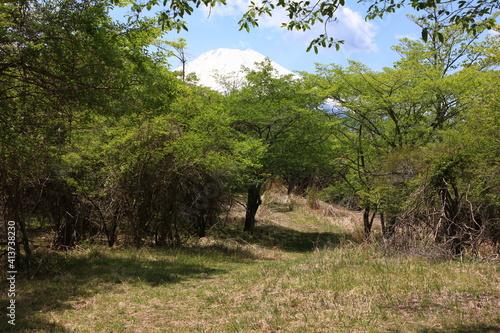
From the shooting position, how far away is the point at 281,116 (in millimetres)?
15414

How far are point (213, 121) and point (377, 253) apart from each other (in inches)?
264

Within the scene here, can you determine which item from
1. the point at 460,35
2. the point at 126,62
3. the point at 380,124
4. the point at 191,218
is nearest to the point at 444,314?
the point at 126,62

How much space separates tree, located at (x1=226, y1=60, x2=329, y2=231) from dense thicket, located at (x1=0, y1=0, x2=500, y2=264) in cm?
6

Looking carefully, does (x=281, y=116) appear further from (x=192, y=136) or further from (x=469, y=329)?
(x=469, y=329)

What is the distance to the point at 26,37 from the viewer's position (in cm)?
530

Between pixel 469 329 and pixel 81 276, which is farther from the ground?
pixel 469 329

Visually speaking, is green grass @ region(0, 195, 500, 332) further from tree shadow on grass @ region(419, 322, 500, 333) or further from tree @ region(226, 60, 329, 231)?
tree @ region(226, 60, 329, 231)

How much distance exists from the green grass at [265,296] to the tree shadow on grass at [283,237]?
706 cm

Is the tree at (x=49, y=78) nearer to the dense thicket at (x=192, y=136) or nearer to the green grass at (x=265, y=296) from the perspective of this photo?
the dense thicket at (x=192, y=136)

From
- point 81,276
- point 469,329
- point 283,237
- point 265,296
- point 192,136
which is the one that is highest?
point 192,136

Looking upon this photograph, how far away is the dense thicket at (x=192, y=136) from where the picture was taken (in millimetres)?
6121

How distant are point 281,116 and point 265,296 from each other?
10.3m

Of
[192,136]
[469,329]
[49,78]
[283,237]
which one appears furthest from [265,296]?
[283,237]

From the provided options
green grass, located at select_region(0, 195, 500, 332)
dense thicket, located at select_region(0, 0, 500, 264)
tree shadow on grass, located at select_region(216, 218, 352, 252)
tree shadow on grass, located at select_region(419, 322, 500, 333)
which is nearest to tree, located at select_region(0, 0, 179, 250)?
dense thicket, located at select_region(0, 0, 500, 264)
